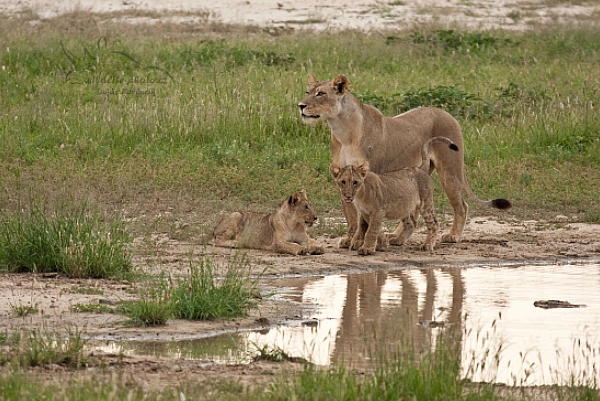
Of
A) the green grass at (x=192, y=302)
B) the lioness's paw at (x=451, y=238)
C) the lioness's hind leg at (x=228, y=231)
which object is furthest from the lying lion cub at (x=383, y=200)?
the green grass at (x=192, y=302)

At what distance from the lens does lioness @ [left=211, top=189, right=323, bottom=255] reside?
1009 centimetres

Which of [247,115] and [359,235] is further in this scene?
[247,115]

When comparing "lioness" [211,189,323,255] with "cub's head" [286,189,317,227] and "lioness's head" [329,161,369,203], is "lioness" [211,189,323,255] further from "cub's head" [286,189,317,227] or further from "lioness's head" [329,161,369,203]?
"lioness's head" [329,161,369,203]

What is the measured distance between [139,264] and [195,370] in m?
3.32

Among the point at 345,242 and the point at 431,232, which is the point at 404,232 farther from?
the point at 345,242

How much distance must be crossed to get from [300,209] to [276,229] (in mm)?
274

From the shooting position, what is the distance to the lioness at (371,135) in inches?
420

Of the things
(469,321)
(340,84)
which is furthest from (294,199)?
(469,321)

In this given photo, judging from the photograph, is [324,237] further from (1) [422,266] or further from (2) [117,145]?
(2) [117,145]

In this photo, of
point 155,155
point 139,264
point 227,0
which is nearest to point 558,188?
point 155,155

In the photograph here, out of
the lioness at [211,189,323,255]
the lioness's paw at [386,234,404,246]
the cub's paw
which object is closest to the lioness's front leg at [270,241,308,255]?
the lioness at [211,189,323,255]

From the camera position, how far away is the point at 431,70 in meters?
18.4

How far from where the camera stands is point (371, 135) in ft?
35.1

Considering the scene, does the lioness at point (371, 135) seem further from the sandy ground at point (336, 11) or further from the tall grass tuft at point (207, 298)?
the sandy ground at point (336, 11)
